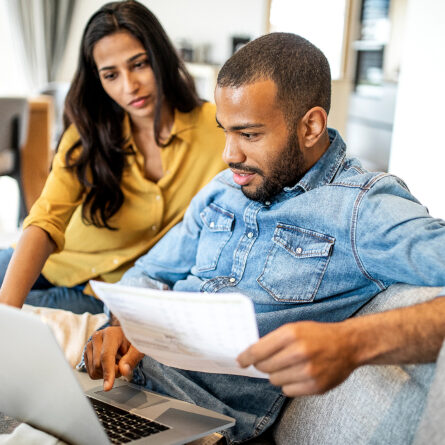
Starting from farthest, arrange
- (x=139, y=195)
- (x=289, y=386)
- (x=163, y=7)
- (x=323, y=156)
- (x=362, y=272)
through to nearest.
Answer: (x=163, y=7) → (x=139, y=195) → (x=323, y=156) → (x=362, y=272) → (x=289, y=386)

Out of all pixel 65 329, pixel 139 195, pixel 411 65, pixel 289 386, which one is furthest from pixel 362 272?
pixel 411 65

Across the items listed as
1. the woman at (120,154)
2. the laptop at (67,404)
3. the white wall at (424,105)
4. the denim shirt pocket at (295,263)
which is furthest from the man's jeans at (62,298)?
the white wall at (424,105)

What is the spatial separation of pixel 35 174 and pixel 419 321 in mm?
3793

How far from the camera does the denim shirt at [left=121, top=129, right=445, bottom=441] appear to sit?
3.27ft

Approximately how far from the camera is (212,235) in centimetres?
134

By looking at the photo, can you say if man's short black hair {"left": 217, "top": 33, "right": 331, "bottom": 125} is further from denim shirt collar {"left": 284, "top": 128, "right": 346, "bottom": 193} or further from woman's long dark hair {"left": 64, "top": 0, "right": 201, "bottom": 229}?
woman's long dark hair {"left": 64, "top": 0, "right": 201, "bottom": 229}

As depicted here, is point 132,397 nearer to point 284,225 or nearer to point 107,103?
point 284,225

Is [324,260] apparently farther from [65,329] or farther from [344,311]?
[65,329]

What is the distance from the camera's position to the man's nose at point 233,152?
118 cm

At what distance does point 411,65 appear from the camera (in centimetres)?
217

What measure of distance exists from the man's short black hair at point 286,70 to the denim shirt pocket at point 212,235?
27cm

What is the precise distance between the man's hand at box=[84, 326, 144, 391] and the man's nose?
42 cm

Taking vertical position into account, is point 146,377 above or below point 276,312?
below

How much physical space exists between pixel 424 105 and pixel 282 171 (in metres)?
1.16
